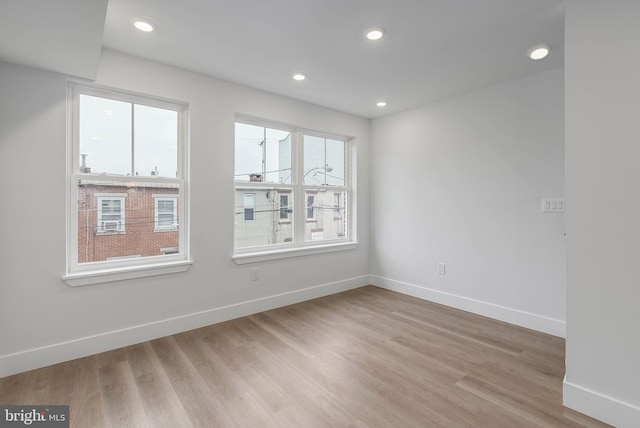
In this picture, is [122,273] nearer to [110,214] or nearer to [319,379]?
[110,214]

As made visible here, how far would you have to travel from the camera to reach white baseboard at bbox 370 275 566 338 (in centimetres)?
288

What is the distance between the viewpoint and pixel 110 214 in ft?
8.66

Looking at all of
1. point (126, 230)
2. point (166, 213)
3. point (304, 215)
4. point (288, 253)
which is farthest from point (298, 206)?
point (126, 230)

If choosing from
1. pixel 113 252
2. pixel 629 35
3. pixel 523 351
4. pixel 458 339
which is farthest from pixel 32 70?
pixel 523 351

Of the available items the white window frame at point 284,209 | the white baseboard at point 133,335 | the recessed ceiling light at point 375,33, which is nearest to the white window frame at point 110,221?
the white baseboard at point 133,335

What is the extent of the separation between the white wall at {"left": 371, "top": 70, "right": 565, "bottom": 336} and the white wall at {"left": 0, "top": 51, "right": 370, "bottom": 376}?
1.54 meters

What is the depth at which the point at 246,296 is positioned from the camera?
3340 mm

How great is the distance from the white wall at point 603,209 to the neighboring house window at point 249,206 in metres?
2.87

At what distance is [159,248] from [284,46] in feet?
7.14

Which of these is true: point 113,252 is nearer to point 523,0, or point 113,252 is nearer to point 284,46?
point 284,46

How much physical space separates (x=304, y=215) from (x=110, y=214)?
213 cm

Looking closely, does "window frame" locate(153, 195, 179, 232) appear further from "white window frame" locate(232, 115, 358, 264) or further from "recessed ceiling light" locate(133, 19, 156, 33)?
"recessed ceiling light" locate(133, 19, 156, 33)

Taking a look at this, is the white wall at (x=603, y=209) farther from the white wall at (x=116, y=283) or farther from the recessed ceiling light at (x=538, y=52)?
the white wall at (x=116, y=283)

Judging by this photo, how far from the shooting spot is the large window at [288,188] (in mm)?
3447
